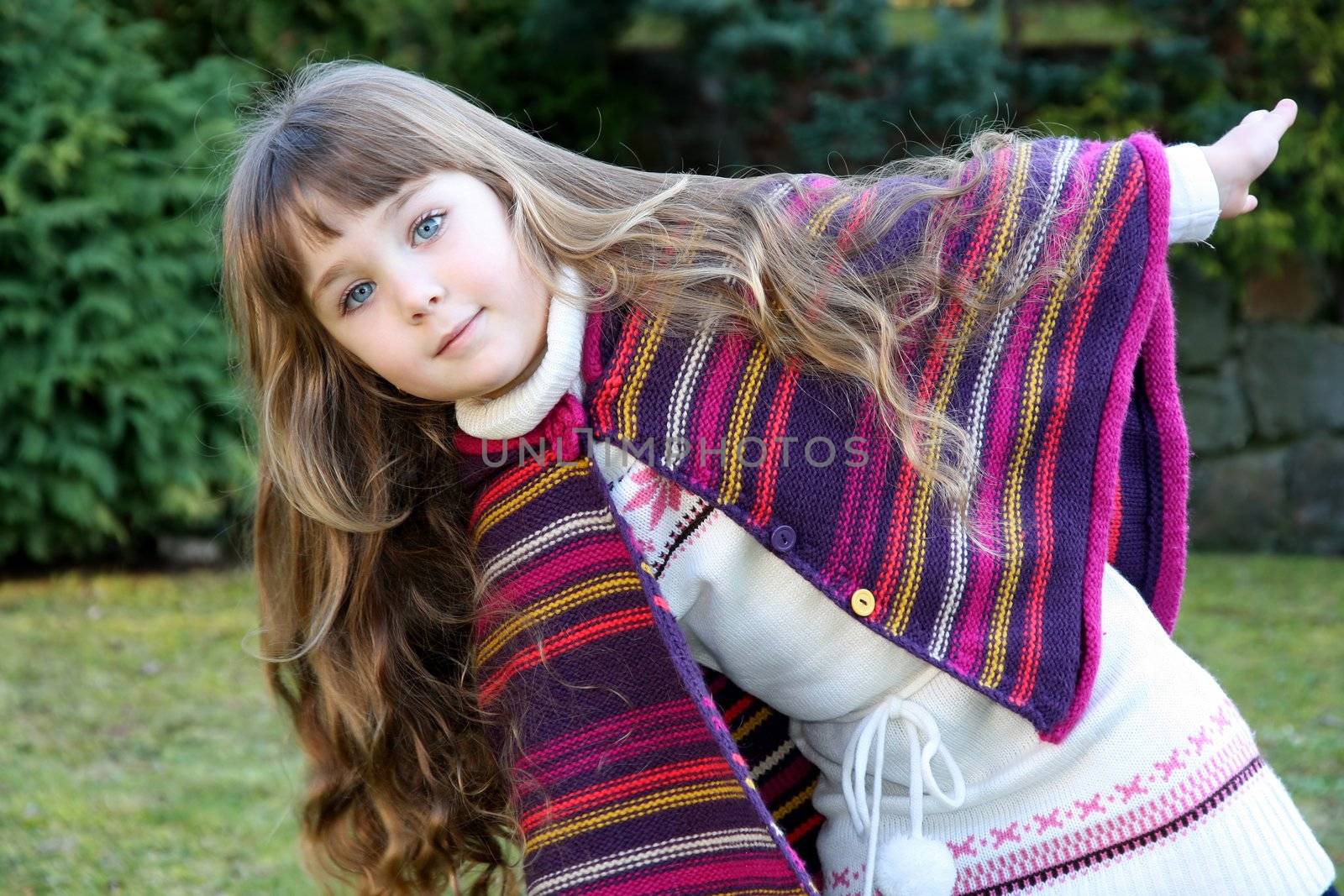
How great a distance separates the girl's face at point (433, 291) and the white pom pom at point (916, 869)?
0.73m

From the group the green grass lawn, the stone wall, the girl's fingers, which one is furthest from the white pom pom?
the stone wall

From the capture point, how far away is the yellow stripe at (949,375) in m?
1.61

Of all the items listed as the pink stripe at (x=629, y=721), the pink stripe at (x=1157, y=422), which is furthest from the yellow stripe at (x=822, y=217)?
the pink stripe at (x=629, y=721)

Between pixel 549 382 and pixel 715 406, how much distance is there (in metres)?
0.20

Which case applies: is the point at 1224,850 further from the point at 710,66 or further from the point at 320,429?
the point at 710,66

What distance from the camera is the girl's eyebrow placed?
5.22 ft

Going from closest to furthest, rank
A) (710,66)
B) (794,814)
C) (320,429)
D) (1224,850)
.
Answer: (1224,850) → (320,429) → (794,814) → (710,66)

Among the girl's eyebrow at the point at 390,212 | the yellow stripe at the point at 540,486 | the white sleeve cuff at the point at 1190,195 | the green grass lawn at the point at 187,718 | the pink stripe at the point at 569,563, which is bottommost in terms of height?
the green grass lawn at the point at 187,718

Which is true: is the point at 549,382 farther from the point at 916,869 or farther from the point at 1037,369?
the point at 916,869

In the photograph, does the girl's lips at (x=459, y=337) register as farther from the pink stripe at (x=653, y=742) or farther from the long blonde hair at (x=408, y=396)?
the pink stripe at (x=653, y=742)

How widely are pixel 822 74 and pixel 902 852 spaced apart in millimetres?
4060

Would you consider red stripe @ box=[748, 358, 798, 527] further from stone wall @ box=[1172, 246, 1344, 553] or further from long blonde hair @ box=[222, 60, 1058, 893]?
stone wall @ box=[1172, 246, 1344, 553]

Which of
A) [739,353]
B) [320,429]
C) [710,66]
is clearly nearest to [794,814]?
[739,353]

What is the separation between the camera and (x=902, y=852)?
1614 mm
